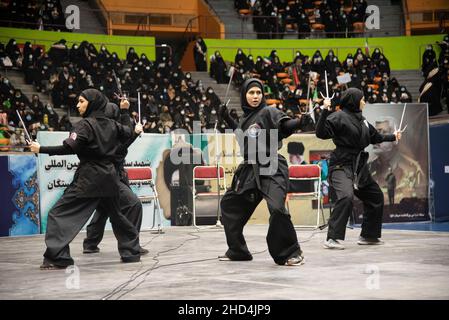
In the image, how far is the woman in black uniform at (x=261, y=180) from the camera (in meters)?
8.50

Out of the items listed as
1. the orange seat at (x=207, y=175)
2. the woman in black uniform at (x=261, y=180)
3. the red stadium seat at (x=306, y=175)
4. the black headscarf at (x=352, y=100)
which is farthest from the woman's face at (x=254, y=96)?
the orange seat at (x=207, y=175)

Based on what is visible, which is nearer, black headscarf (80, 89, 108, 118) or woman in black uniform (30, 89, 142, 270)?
woman in black uniform (30, 89, 142, 270)

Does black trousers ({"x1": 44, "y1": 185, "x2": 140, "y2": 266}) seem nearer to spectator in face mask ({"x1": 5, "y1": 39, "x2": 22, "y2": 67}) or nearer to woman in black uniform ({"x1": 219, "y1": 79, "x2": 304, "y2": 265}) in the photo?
woman in black uniform ({"x1": 219, "y1": 79, "x2": 304, "y2": 265})

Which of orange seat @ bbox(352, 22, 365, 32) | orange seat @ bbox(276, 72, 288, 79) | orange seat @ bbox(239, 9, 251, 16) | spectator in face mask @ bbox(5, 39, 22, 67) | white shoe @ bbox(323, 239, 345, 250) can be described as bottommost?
white shoe @ bbox(323, 239, 345, 250)

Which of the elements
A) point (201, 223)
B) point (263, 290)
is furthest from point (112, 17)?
point (263, 290)

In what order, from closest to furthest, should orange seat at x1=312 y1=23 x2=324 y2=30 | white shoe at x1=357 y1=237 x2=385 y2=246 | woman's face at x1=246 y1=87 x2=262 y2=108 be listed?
woman's face at x1=246 y1=87 x2=262 y2=108 < white shoe at x1=357 y1=237 x2=385 y2=246 < orange seat at x1=312 y1=23 x2=324 y2=30

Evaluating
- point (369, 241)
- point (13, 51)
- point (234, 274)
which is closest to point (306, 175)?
point (369, 241)

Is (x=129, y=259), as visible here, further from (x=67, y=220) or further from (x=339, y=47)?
(x=339, y=47)

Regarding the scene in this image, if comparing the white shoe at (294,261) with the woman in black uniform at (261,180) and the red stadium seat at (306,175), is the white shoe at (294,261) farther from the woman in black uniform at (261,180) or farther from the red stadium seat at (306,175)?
the red stadium seat at (306,175)

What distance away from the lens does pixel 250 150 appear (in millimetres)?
8781

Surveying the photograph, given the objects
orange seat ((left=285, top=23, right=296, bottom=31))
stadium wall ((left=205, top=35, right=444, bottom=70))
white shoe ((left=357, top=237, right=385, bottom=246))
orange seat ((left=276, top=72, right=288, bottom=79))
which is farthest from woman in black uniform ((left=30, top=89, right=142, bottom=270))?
orange seat ((left=285, top=23, right=296, bottom=31))

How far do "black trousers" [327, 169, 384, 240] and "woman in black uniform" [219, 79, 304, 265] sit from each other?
178 centimetres

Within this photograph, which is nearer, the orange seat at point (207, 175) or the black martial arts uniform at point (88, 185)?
the black martial arts uniform at point (88, 185)

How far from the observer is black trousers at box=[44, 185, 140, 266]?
8539 millimetres
